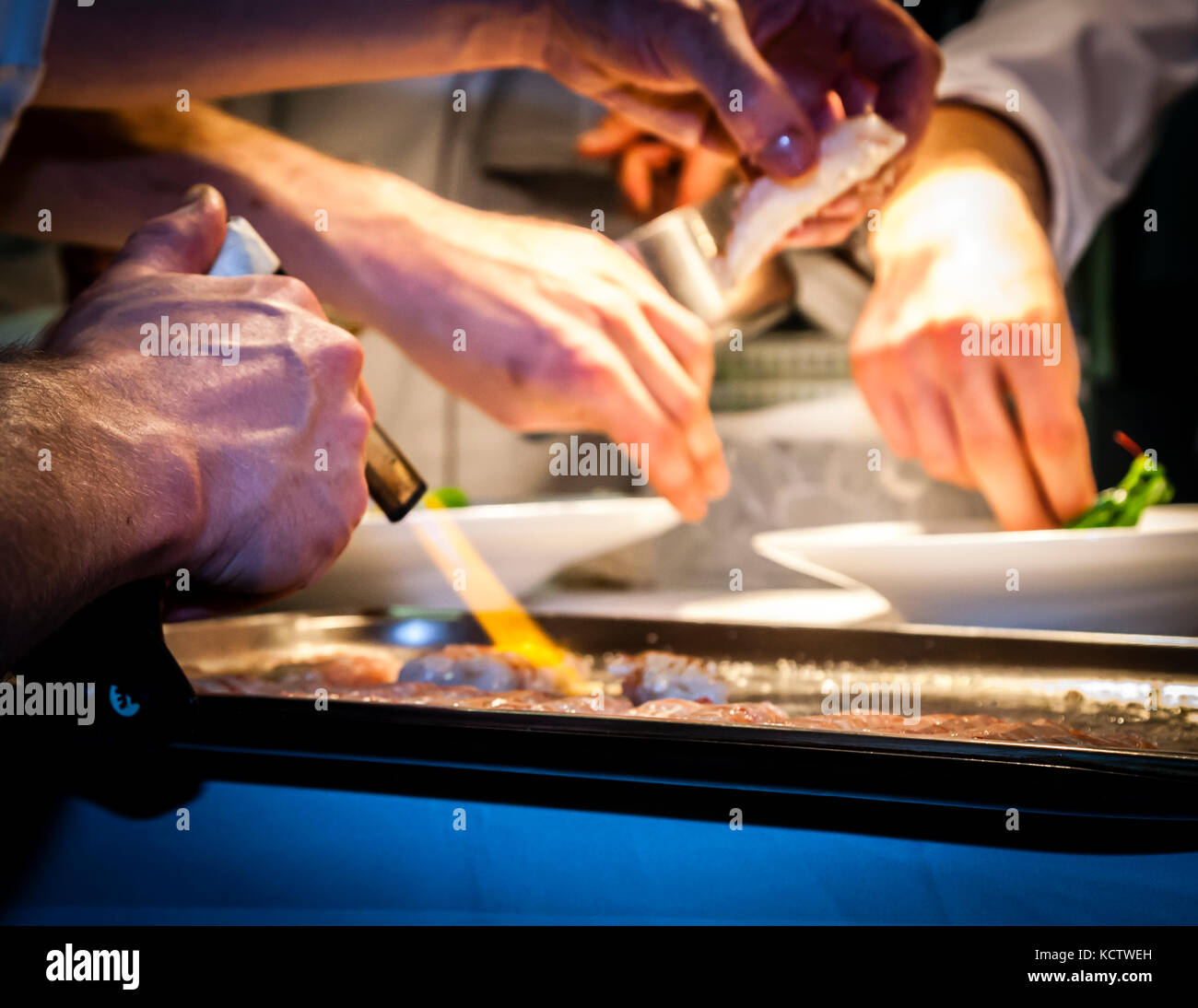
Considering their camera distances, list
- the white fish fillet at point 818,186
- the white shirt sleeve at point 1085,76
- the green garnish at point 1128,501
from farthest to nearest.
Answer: the white shirt sleeve at point 1085,76 < the green garnish at point 1128,501 < the white fish fillet at point 818,186

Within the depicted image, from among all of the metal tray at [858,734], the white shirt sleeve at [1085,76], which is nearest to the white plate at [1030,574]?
the metal tray at [858,734]

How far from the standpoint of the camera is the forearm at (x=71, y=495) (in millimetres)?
330

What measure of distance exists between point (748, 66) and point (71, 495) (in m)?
0.49

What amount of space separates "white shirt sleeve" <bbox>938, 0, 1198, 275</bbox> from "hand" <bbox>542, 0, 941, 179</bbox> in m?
0.38

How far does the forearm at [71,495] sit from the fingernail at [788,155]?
436mm

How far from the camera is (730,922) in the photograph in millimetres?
380

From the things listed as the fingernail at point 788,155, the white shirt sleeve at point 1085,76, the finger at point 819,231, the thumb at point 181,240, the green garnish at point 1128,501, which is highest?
the white shirt sleeve at point 1085,76

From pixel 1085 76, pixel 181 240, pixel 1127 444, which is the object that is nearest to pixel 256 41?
pixel 181 240

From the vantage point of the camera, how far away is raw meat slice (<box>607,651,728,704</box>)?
55 centimetres

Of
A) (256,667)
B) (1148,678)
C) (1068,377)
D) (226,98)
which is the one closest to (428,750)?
(256,667)

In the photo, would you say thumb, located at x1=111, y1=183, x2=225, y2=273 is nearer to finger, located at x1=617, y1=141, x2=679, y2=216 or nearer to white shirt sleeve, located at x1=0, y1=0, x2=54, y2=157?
white shirt sleeve, located at x1=0, y1=0, x2=54, y2=157

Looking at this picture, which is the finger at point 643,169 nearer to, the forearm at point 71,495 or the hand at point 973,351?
the hand at point 973,351

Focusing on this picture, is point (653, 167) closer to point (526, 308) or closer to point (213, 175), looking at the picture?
point (526, 308)

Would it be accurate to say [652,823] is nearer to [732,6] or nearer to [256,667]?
[256,667]
